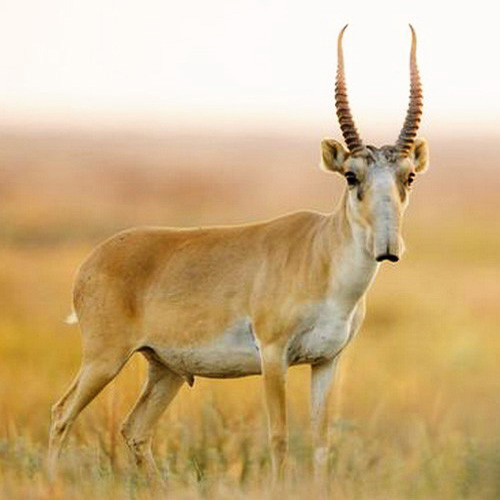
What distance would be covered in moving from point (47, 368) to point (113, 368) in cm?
1104

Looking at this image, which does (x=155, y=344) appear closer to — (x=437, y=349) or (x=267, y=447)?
(x=267, y=447)

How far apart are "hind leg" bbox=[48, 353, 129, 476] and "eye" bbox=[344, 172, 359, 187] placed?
8.25 feet

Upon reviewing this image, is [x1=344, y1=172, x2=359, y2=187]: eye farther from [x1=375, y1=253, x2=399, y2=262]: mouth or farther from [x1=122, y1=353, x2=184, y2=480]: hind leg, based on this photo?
[x1=122, y1=353, x2=184, y2=480]: hind leg

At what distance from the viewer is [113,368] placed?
1722 cm

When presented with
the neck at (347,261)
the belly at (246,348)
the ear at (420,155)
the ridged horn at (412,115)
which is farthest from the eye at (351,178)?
the belly at (246,348)

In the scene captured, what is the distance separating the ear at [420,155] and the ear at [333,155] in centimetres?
53

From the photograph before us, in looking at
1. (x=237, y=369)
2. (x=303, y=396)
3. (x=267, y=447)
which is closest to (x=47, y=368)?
(x=303, y=396)

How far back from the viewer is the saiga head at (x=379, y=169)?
605 inches

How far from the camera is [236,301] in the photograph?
16688mm

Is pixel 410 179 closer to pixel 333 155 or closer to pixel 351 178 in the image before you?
pixel 351 178

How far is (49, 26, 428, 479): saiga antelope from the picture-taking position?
15898mm

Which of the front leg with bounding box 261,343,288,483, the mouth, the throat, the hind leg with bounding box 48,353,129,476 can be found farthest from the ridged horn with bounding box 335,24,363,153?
the hind leg with bounding box 48,353,129,476

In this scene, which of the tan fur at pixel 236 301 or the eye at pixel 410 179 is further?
the tan fur at pixel 236 301

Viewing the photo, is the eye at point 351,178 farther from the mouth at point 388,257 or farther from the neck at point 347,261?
the mouth at point 388,257
